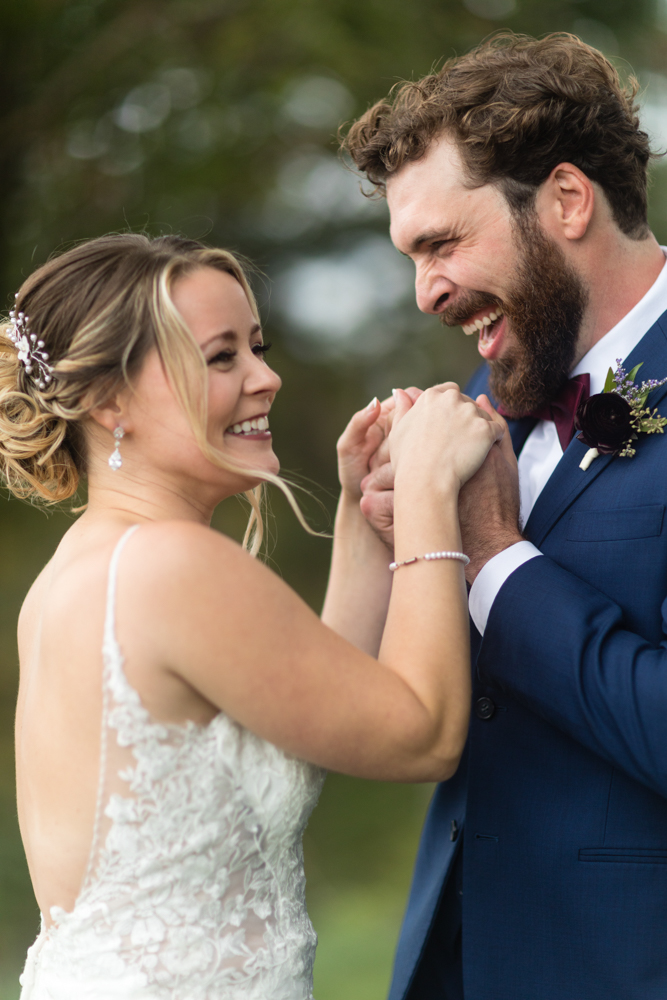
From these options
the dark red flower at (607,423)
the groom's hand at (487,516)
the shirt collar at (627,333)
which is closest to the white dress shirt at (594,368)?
the shirt collar at (627,333)

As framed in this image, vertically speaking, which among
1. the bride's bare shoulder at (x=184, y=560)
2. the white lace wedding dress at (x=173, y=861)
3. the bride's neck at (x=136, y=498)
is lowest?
the white lace wedding dress at (x=173, y=861)

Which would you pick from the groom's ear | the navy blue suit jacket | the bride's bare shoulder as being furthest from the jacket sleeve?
the groom's ear

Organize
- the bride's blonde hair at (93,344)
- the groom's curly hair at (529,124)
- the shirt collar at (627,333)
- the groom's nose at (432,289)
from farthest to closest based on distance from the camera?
the groom's nose at (432,289) < the groom's curly hair at (529,124) < the shirt collar at (627,333) < the bride's blonde hair at (93,344)

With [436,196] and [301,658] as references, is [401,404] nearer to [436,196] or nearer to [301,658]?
[436,196]

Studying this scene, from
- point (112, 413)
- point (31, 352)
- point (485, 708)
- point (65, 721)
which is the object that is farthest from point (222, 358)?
point (485, 708)

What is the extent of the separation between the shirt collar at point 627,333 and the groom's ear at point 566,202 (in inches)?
9.4

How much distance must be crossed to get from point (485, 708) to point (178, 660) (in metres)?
0.82

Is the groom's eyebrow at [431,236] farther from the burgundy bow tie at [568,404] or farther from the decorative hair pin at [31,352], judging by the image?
the decorative hair pin at [31,352]

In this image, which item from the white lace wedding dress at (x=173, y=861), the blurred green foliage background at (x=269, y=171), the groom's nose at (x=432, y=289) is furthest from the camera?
the blurred green foliage background at (x=269, y=171)

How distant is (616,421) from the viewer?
185 cm

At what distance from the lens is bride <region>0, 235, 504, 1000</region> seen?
1409mm

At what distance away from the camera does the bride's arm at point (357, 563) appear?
2.26 meters

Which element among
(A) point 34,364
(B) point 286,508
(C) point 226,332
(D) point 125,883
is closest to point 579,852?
(D) point 125,883

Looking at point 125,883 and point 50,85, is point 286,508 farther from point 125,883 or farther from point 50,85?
point 125,883
